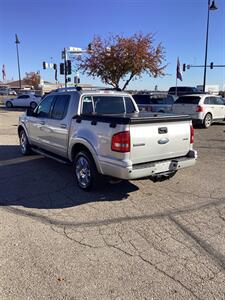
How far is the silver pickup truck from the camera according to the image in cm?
445

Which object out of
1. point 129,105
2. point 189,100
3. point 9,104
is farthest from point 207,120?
point 9,104

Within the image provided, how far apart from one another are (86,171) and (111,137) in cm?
109

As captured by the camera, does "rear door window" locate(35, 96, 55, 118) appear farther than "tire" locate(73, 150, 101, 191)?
Yes

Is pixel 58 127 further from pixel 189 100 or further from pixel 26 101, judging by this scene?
pixel 26 101

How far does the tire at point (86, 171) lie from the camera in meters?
5.10

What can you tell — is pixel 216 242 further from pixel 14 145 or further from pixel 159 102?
pixel 159 102

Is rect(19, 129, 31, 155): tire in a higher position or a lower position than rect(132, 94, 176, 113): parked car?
lower

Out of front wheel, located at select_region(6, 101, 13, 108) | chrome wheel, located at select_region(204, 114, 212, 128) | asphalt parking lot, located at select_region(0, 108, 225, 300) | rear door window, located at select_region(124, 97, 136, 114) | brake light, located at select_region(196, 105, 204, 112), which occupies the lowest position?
asphalt parking lot, located at select_region(0, 108, 225, 300)

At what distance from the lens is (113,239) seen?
367cm

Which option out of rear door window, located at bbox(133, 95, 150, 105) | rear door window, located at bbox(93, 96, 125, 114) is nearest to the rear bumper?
rear door window, located at bbox(93, 96, 125, 114)

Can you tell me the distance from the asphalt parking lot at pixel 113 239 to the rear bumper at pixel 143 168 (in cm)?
55

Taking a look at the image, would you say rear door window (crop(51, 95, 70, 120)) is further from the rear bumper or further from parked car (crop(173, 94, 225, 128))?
parked car (crop(173, 94, 225, 128))

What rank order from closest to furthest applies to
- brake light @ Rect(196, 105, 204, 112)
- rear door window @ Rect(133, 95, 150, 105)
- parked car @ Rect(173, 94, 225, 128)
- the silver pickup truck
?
the silver pickup truck
brake light @ Rect(196, 105, 204, 112)
parked car @ Rect(173, 94, 225, 128)
rear door window @ Rect(133, 95, 150, 105)

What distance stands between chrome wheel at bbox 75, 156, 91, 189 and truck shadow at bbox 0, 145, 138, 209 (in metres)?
0.17
